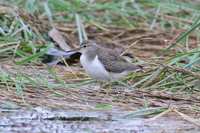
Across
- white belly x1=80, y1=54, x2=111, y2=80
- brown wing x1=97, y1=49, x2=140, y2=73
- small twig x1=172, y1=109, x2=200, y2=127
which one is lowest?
small twig x1=172, y1=109, x2=200, y2=127

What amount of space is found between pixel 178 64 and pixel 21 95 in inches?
75.5

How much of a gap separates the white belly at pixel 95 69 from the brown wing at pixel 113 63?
0.07 meters

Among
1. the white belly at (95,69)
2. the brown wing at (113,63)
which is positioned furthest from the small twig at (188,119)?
the brown wing at (113,63)

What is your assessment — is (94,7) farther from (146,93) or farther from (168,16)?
(146,93)

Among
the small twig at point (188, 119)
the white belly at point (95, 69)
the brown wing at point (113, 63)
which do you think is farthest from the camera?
the brown wing at point (113, 63)

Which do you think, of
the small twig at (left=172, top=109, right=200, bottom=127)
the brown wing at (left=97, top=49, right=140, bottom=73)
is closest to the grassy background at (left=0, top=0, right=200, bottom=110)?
the brown wing at (left=97, top=49, right=140, bottom=73)

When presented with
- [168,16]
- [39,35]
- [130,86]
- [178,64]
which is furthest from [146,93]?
[168,16]


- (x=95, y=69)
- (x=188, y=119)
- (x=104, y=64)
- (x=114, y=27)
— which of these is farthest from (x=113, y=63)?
(x=114, y=27)

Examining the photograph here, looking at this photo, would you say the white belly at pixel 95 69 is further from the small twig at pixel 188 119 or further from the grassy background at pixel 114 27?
the small twig at pixel 188 119

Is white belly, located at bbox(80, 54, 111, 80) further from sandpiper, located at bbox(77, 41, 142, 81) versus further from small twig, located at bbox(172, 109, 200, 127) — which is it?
small twig, located at bbox(172, 109, 200, 127)

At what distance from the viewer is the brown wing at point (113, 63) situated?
8219mm

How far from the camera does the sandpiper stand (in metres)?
8.05

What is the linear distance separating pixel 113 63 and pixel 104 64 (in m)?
0.13

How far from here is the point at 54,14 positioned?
11211 millimetres
